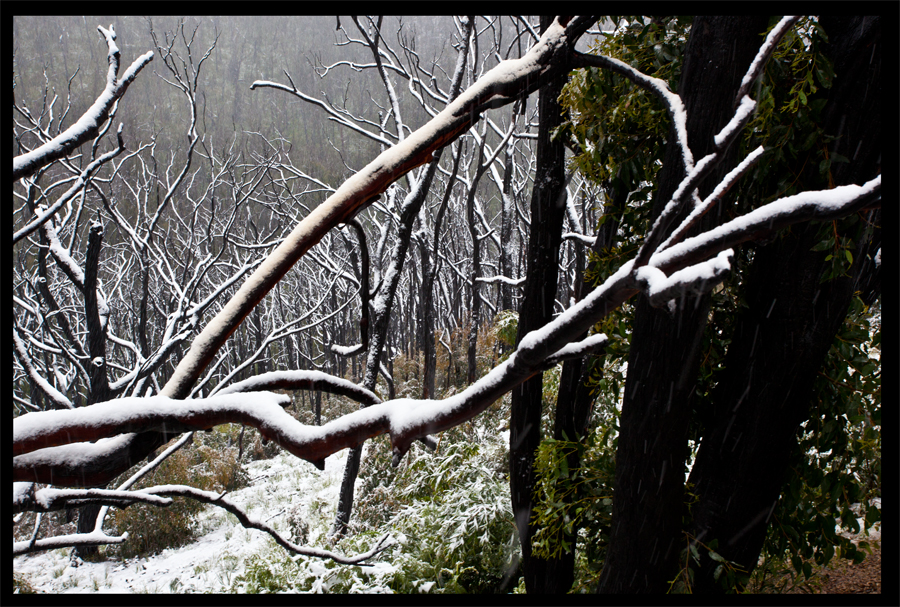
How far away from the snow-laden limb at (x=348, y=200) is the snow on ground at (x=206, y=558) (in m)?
6.26

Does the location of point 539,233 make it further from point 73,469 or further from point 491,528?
point 491,528

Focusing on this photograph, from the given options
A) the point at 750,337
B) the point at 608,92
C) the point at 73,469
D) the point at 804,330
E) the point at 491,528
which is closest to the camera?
the point at 73,469

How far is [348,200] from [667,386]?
1.26 metres

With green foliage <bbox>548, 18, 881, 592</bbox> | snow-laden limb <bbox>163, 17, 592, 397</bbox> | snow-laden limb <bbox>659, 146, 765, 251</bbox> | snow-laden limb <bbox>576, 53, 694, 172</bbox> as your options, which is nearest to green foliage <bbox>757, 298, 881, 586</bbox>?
green foliage <bbox>548, 18, 881, 592</bbox>

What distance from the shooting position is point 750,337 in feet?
6.41

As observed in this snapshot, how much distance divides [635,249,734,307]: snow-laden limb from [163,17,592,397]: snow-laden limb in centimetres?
81

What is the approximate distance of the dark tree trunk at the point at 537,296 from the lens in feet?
9.57

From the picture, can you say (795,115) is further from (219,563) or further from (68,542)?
(219,563)

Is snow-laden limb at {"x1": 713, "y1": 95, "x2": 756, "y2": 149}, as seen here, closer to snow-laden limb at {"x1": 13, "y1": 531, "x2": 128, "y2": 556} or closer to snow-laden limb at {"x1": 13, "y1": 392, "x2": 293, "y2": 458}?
snow-laden limb at {"x1": 13, "y1": 392, "x2": 293, "y2": 458}

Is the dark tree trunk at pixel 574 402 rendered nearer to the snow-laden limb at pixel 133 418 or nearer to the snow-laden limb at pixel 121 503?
the snow-laden limb at pixel 121 503

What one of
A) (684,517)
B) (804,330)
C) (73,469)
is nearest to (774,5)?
(804,330)

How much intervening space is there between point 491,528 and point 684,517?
2.84 metres

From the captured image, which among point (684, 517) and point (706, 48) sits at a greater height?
point (706, 48)

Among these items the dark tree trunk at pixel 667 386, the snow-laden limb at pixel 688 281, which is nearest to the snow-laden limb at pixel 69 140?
the snow-laden limb at pixel 688 281
